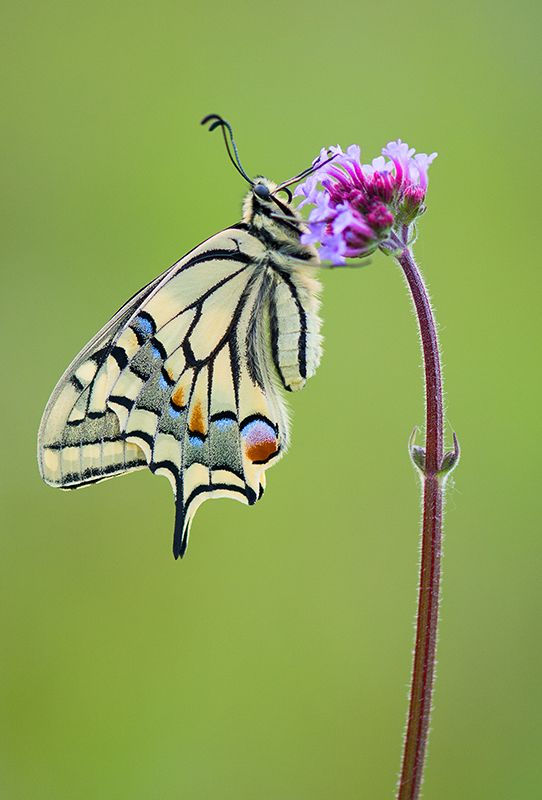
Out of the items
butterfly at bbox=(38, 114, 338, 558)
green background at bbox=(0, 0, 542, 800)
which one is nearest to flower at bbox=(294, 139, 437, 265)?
butterfly at bbox=(38, 114, 338, 558)

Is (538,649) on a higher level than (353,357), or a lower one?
lower

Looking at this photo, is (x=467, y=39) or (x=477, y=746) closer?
(x=477, y=746)

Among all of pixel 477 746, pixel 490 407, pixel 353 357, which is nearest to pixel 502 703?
pixel 477 746

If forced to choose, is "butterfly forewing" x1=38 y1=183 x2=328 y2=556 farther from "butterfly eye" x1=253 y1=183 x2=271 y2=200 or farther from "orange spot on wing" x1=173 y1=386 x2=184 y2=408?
"butterfly eye" x1=253 y1=183 x2=271 y2=200

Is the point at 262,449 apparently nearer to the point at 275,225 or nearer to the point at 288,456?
the point at 275,225

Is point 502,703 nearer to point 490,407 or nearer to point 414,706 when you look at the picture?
point 490,407

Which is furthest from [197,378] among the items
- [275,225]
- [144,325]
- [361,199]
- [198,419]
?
[361,199]

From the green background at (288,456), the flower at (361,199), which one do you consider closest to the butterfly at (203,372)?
the flower at (361,199)
